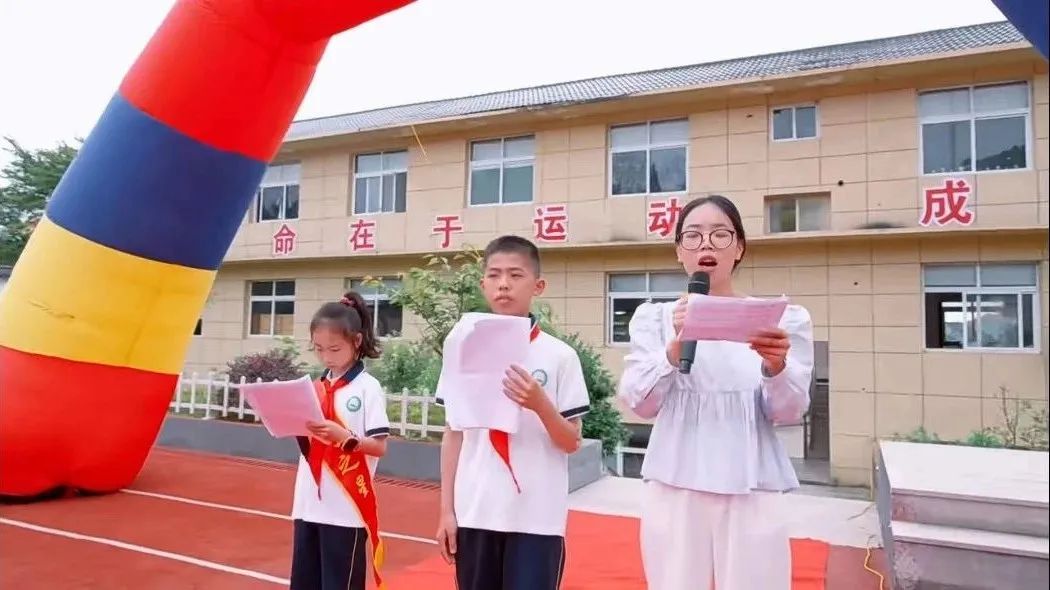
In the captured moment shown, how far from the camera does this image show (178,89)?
11.4ft

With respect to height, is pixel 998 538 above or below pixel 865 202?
below

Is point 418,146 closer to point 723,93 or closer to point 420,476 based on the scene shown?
point 723,93

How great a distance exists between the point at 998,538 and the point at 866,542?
3.63 meters

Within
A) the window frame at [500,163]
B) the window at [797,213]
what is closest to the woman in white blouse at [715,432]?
the window at [797,213]

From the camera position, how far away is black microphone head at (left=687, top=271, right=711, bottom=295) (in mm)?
1372

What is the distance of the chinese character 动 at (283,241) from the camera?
10.4 meters

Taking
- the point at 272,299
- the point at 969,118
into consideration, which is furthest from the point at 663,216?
the point at 272,299

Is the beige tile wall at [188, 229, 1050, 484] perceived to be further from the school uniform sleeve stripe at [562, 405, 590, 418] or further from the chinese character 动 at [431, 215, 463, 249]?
the school uniform sleeve stripe at [562, 405, 590, 418]

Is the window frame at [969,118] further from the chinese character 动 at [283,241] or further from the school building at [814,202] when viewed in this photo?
the chinese character 动 at [283,241]

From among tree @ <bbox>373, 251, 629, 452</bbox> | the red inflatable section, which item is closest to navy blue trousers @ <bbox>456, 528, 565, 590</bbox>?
the red inflatable section

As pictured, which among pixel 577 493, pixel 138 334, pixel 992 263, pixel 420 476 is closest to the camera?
pixel 138 334

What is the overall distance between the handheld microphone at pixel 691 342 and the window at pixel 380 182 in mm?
8669

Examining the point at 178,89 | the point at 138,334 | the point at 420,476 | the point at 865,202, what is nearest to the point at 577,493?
the point at 420,476

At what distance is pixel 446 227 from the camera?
930 cm
